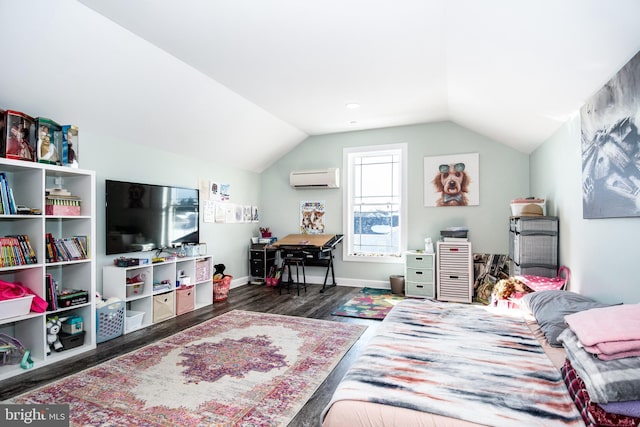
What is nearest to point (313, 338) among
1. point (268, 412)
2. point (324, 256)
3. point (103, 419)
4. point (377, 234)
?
point (268, 412)

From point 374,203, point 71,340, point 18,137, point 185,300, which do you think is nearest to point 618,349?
point 71,340

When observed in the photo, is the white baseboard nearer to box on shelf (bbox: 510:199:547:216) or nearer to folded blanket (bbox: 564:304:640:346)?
box on shelf (bbox: 510:199:547:216)

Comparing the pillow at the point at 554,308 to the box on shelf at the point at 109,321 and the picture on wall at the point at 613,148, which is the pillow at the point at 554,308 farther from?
the box on shelf at the point at 109,321

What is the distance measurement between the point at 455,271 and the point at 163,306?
3.85 meters

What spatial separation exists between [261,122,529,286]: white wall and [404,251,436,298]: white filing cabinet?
1.66 ft

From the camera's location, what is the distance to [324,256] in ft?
19.2

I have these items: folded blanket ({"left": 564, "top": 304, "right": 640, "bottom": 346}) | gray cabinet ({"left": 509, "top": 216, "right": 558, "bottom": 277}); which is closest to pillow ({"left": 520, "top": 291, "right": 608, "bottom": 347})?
folded blanket ({"left": 564, "top": 304, "right": 640, "bottom": 346})

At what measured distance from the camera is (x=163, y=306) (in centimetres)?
404

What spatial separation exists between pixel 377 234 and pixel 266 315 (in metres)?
2.54

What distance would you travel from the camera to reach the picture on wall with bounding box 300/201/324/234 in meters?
6.18

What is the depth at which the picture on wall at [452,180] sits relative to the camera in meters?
5.24

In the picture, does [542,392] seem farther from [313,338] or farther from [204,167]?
[204,167]

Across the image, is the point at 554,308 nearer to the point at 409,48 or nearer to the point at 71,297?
the point at 409,48

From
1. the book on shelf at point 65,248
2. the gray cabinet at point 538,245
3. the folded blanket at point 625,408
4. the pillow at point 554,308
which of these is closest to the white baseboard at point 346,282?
the gray cabinet at point 538,245
